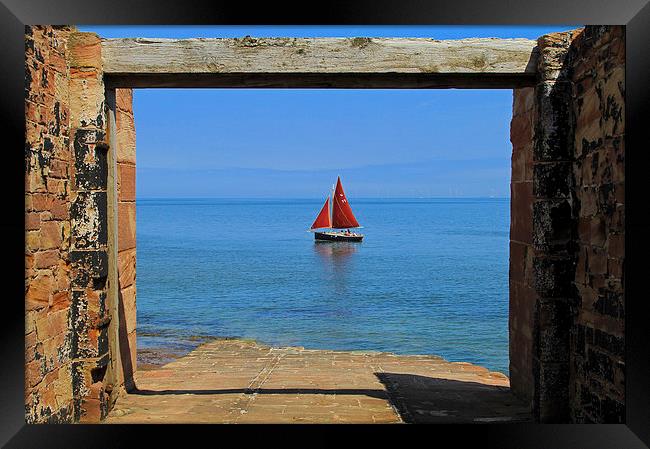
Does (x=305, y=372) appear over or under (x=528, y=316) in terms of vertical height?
under

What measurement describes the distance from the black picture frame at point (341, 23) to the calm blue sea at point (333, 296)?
42.3 ft

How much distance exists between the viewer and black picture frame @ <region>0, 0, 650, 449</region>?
3857 millimetres

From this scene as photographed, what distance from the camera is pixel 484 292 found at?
33.8 m

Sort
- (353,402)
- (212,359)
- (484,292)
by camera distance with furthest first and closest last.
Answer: (484,292) < (212,359) < (353,402)

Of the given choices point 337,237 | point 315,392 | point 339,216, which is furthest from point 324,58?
point 337,237

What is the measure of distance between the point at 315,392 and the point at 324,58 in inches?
136

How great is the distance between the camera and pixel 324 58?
18.9 feet

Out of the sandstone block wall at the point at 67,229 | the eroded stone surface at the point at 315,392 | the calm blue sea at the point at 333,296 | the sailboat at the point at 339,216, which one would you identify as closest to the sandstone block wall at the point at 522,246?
the eroded stone surface at the point at 315,392

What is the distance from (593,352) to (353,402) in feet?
8.13

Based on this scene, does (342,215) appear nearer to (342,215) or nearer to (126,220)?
(342,215)

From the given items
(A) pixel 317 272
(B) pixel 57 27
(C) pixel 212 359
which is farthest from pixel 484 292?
(B) pixel 57 27

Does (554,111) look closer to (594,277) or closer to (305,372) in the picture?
(594,277)

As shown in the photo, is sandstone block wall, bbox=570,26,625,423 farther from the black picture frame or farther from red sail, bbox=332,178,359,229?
red sail, bbox=332,178,359,229

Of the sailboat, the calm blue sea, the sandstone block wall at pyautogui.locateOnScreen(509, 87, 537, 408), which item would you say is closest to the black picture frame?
the sandstone block wall at pyautogui.locateOnScreen(509, 87, 537, 408)
